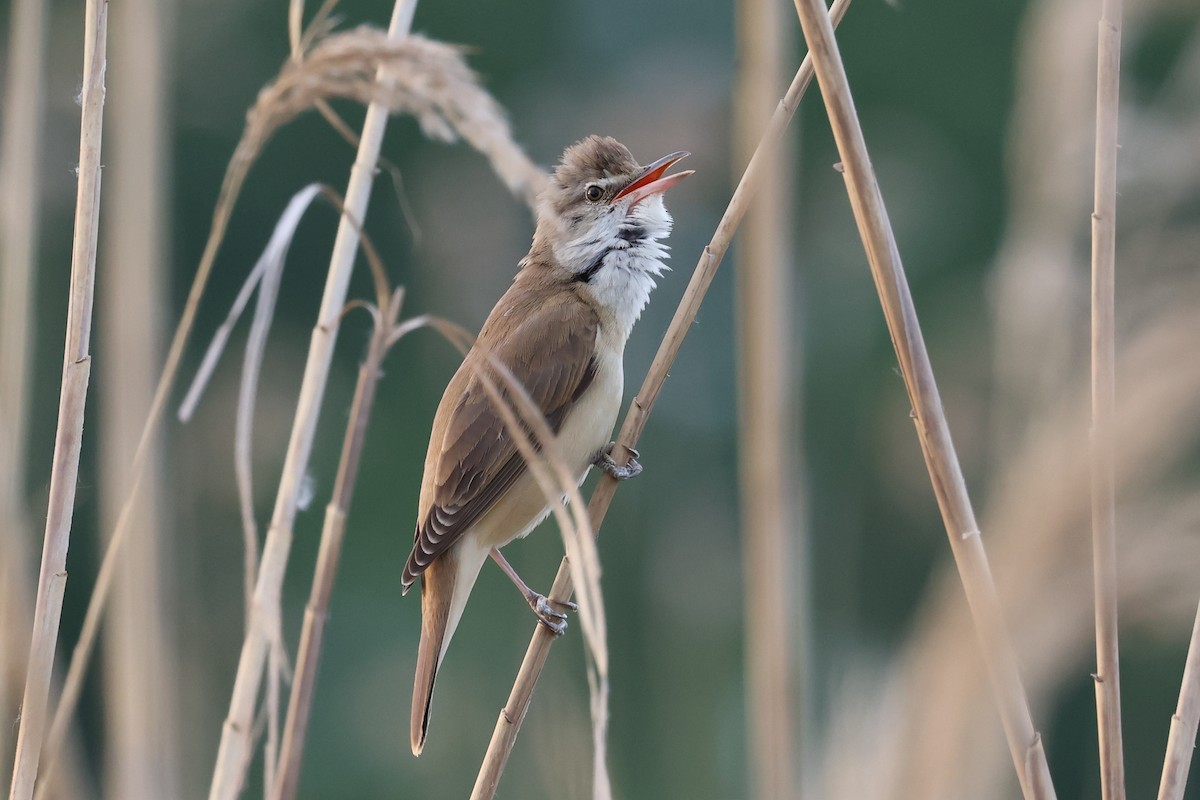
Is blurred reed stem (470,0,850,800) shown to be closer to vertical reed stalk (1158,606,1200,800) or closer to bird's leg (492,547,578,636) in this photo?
bird's leg (492,547,578,636)

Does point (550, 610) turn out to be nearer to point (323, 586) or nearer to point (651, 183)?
point (323, 586)

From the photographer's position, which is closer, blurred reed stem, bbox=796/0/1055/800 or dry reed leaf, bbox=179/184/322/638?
blurred reed stem, bbox=796/0/1055/800

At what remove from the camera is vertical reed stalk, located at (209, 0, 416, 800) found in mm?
1955

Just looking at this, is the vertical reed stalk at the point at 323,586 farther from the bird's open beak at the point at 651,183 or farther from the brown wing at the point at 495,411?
the bird's open beak at the point at 651,183

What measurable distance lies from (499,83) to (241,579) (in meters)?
5.70

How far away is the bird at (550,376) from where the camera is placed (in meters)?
2.84

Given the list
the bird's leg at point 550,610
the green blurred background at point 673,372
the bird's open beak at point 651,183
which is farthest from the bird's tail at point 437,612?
the bird's open beak at point 651,183

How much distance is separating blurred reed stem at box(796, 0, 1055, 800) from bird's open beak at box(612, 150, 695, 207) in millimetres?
1241

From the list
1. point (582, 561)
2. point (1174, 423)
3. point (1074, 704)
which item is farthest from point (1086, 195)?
point (1074, 704)

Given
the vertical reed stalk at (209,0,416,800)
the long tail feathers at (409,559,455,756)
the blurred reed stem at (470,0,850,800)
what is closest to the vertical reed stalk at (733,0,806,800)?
the blurred reed stem at (470,0,850,800)

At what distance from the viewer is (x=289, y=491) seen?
2.17m

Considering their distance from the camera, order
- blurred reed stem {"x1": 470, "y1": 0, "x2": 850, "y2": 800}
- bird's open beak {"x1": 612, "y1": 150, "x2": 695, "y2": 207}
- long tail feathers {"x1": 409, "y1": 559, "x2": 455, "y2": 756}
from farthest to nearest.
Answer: bird's open beak {"x1": 612, "y1": 150, "x2": 695, "y2": 207} < long tail feathers {"x1": 409, "y1": 559, "x2": 455, "y2": 756} < blurred reed stem {"x1": 470, "y1": 0, "x2": 850, "y2": 800}

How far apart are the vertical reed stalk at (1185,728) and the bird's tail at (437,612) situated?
1.28 meters

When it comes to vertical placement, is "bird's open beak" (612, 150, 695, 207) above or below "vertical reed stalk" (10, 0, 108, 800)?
above
